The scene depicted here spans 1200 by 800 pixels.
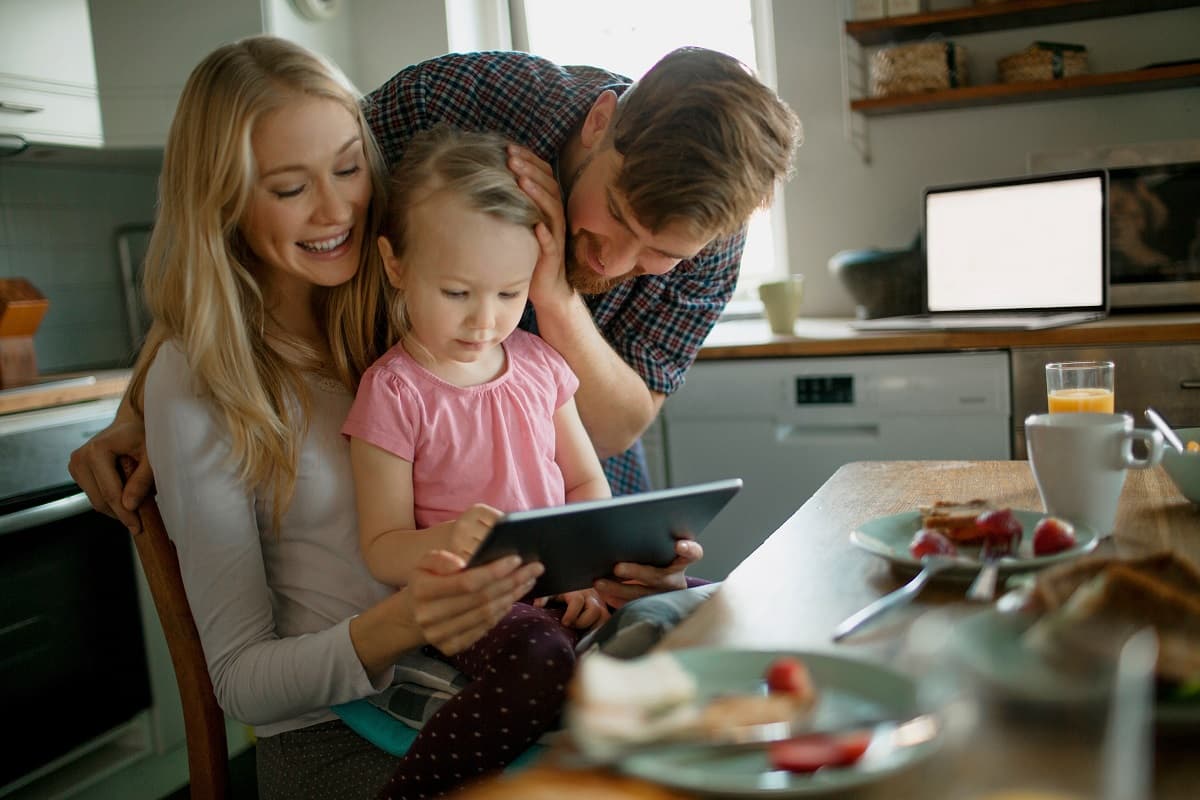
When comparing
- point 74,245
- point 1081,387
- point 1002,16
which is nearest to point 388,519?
point 1081,387

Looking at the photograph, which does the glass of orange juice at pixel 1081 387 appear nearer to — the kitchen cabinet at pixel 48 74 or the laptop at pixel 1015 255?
the laptop at pixel 1015 255

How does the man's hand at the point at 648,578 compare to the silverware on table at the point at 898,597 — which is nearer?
the silverware on table at the point at 898,597

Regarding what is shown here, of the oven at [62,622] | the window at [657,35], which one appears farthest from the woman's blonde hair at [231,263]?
the window at [657,35]

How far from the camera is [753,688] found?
2.02 feet

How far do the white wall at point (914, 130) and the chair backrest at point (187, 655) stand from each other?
227cm

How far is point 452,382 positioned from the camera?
52.2 inches

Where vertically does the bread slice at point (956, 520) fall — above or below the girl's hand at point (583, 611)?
above

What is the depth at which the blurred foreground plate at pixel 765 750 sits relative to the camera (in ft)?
1.63

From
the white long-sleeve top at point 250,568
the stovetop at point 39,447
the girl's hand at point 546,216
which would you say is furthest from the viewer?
the stovetop at point 39,447

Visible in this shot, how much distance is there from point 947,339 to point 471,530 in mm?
1618

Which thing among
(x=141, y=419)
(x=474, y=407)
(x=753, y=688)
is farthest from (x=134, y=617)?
(x=753, y=688)

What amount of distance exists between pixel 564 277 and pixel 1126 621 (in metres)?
1.00

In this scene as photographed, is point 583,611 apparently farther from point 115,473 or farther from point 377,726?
point 115,473

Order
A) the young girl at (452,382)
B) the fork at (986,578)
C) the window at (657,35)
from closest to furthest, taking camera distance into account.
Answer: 1. the fork at (986,578)
2. the young girl at (452,382)
3. the window at (657,35)
